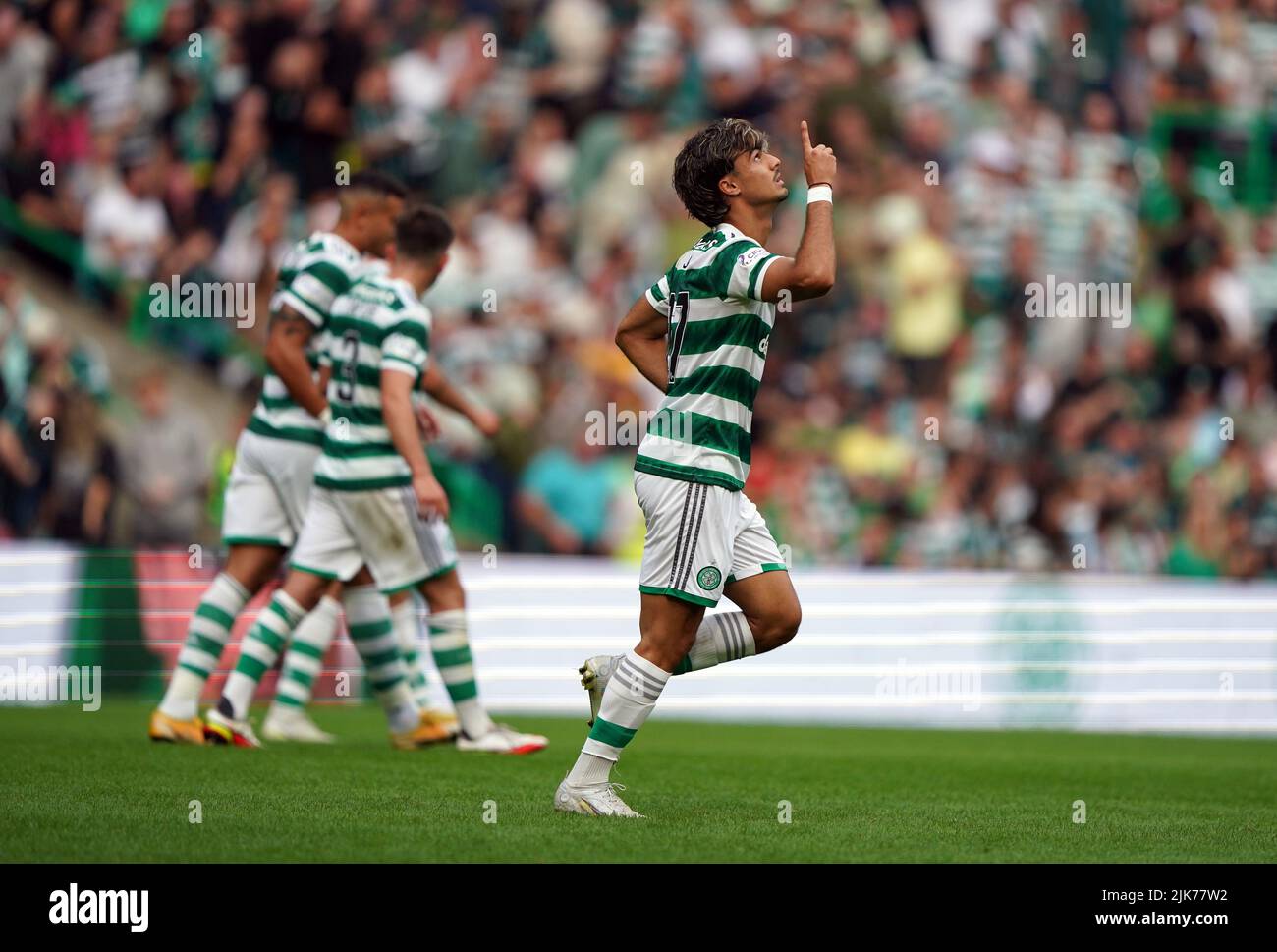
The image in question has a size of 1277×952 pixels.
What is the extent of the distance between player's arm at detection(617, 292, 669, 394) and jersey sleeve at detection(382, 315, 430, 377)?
79.7 inches

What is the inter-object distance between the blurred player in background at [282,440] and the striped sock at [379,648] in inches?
2.6

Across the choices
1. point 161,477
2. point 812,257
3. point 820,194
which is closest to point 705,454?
point 812,257

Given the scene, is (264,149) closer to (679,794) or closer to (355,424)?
(355,424)

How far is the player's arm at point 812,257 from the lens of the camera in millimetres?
→ 5656

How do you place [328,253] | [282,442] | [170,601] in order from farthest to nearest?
[170,601]
[282,442]
[328,253]

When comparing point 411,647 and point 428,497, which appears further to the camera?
point 411,647

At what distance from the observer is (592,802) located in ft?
20.1

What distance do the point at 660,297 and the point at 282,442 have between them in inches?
128

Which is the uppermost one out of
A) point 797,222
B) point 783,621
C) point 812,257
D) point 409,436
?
point 797,222

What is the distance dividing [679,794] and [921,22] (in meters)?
12.3

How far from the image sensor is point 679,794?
708cm

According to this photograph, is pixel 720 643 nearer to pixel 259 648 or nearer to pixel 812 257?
pixel 812 257

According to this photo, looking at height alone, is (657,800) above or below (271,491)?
below
